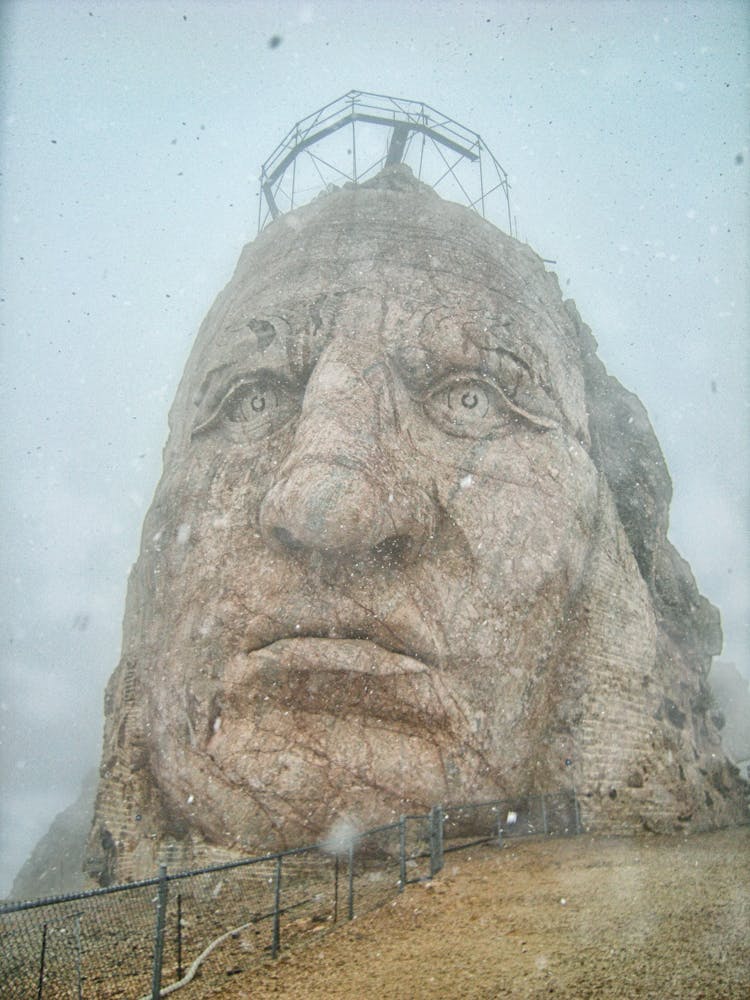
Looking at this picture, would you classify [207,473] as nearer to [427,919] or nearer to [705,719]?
[427,919]

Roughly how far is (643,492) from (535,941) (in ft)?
20.1

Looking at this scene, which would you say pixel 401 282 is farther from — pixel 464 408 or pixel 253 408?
pixel 253 408

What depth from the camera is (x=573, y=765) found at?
19.3 ft

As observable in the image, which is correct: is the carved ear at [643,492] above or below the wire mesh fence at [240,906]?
above

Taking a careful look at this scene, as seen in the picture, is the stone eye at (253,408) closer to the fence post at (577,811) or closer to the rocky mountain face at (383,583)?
the rocky mountain face at (383,583)

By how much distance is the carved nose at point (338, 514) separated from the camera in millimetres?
4910

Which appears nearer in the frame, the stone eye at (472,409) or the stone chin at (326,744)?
the stone chin at (326,744)

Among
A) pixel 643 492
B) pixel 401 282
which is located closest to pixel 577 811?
pixel 643 492

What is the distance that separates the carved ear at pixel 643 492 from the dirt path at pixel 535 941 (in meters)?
4.01

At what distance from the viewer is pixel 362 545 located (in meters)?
5.09

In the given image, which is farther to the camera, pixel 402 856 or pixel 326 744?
pixel 326 744

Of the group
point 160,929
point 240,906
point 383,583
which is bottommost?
point 240,906

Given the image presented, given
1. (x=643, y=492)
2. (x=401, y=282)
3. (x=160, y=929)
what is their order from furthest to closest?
(x=643, y=492) < (x=401, y=282) < (x=160, y=929)

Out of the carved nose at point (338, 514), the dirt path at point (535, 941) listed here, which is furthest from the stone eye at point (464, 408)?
the dirt path at point (535, 941)
